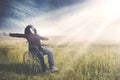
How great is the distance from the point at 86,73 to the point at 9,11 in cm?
187

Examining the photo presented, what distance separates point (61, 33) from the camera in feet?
20.9

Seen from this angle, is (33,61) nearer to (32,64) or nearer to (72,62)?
(32,64)

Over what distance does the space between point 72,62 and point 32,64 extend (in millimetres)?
729

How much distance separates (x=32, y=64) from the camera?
6.18 meters

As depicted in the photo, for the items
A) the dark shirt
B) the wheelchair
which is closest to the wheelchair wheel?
the wheelchair

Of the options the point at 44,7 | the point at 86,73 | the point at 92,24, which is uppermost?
the point at 44,7

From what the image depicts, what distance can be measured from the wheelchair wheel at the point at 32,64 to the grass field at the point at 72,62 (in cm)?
8

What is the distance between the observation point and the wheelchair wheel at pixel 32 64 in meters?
6.16

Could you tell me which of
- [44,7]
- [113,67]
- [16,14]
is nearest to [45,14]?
[44,7]

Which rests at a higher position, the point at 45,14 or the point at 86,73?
the point at 45,14

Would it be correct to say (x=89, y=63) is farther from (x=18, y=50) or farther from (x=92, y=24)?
(x=18, y=50)

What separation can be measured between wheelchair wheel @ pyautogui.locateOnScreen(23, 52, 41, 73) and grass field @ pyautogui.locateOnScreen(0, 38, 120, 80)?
0.25 feet

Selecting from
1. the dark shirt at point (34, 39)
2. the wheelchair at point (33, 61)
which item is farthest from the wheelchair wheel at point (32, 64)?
the dark shirt at point (34, 39)

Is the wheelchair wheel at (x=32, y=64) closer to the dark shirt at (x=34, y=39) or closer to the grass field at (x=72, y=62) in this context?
the grass field at (x=72, y=62)
